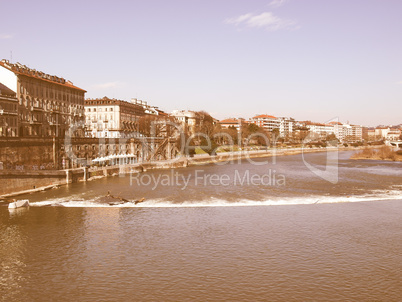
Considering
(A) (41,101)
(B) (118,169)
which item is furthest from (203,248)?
(A) (41,101)

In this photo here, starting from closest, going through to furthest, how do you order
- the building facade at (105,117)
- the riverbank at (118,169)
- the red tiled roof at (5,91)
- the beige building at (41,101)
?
the riverbank at (118,169)
the red tiled roof at (5,91)
the beige building at (41,101)
the building facade at (105,117)

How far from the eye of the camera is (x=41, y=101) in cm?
6831

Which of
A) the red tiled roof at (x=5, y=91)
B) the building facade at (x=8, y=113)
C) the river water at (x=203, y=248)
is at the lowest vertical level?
the river water at (x=203, y=248)

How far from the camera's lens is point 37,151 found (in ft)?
162

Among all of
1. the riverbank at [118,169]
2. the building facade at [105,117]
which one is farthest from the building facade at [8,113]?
the building facade at [105,117]

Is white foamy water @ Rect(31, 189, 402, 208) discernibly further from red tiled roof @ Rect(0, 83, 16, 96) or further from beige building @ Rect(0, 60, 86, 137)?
red tiled roof @ Rect(0, 83, 16, 96)

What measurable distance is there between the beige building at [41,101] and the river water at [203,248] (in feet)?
91.6

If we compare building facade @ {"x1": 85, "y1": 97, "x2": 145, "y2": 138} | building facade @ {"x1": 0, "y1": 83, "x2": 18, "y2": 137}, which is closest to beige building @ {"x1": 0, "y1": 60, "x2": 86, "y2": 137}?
building facade @ {"x1": 0, "y1": 83, "x2": 18, "y2": 137}

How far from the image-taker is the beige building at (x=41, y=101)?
62000mm

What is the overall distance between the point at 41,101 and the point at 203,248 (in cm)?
5553

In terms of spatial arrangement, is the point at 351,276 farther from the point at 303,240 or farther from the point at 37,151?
the point at 37,151

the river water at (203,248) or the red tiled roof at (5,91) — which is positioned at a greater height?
the red tiled roof at (5,91)

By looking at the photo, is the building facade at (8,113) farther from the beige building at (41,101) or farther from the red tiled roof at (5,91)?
the beige building at (41,101)

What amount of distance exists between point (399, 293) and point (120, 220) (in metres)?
19.6
